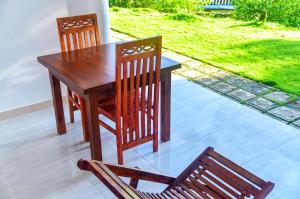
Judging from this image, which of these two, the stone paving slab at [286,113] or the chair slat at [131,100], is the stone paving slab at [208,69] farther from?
the chair slat at [131,100]

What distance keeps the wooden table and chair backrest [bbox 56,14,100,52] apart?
0.43 feet

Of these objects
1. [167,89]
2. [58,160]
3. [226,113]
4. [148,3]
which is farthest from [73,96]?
[148,3]

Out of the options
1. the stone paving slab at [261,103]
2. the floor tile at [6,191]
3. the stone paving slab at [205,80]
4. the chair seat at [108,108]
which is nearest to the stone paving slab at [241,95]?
the stone paving slab at [261,103]

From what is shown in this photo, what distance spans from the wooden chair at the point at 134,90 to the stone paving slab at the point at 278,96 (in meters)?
1.60

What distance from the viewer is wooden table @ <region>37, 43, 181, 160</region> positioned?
93.4 inches

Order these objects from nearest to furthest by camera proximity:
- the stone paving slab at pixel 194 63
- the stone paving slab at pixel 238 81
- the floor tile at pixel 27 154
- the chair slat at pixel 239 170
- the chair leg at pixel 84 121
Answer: the chair slat at pixel 239 170
the floor tile at pixel 27 154
the chair leg at pixel 84 121
the stone paving slab at pixel 238 81
the stone paving slab at pixel 194 63

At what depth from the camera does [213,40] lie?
568 cm

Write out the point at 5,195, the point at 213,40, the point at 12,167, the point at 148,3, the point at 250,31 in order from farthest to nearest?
the point at 148,3 → the point at 250,31 → the point at 213,40 → the point at 12,167 → the point at 5,195

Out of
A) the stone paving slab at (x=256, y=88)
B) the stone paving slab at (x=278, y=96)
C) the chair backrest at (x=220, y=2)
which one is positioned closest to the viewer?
the stone paving slab at (x=278, y=96)

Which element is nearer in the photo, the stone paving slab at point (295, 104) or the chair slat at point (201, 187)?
the chair slat at point (201, 187)

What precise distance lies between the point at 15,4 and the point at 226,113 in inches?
90.5

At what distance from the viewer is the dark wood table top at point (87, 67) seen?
92.8 inches

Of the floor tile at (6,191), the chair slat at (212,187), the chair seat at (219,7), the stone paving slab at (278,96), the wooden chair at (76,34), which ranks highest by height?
the wooden chair at (76,34)

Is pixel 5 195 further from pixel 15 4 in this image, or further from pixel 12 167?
pixel 15 4
